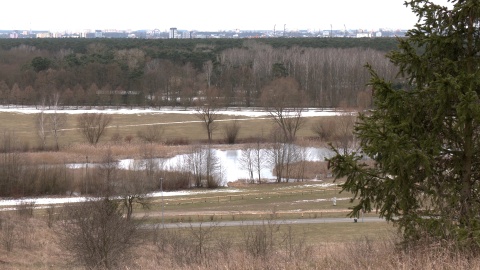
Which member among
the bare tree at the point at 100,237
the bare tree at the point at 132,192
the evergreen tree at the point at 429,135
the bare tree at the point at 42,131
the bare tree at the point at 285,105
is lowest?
the bare tree at the point at 42,131

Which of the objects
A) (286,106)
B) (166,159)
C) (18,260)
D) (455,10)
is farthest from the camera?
(286,106)

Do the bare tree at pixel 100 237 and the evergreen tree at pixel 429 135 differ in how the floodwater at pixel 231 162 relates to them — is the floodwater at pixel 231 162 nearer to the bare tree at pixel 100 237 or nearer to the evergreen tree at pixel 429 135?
the bare tree at pixel 100 237

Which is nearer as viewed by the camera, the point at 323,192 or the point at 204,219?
the point at 204,219

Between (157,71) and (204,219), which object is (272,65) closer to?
(157,71)

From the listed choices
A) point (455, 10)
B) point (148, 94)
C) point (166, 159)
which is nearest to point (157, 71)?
point (148, 94)

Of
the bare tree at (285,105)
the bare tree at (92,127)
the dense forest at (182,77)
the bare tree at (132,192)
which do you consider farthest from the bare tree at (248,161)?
the dense forest at (182,77)

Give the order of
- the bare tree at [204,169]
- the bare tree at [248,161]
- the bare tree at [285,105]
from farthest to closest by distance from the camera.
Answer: the bare tree at [285,105] < the bare tree at [248,161] < the bare tree at [204,169]
